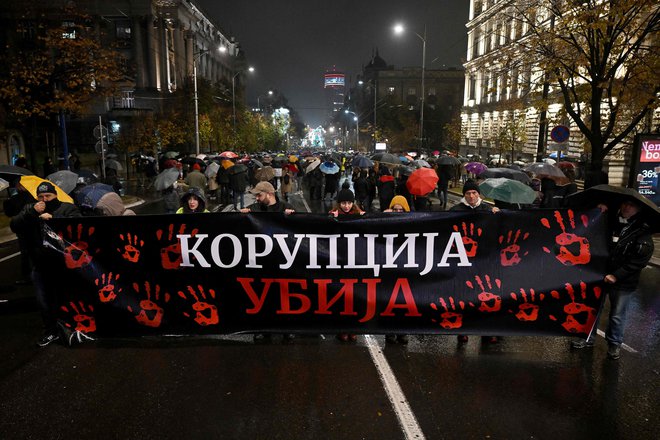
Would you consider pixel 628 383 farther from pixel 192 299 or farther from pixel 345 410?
pixel 192 299

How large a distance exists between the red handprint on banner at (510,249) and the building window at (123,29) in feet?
254

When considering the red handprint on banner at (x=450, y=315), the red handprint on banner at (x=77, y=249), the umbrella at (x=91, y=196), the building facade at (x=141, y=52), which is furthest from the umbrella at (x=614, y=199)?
the building facade at (x=141, y=52)

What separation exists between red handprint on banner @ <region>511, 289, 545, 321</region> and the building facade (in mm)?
33355

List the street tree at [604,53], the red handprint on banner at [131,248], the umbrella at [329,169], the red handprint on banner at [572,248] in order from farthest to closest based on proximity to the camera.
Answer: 1. the umbrella at [329,169]
2. the street tree at [604,53]
3. the red handprint on banner at [131,248]
4. the red handprint on banner at [572,248]

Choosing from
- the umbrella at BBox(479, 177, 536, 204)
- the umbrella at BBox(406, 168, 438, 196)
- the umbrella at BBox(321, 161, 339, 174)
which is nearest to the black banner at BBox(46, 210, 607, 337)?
the umbrella at BBox(479, 177, 536, 204)

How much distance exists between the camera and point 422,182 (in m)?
10.2

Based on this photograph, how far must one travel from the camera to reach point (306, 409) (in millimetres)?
4293

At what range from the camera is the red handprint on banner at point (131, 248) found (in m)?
5.31

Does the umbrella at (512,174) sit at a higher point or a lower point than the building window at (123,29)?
lower

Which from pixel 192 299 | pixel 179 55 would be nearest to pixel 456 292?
pixel 192 299

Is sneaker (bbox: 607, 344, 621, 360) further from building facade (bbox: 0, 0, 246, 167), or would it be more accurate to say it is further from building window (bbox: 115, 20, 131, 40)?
building window (bbox: 115, 20, 131, 40)

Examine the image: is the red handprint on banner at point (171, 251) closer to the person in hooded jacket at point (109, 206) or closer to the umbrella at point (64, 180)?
the person in hooded jacket at point (109, 206)

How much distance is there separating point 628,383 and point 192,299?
456 cm

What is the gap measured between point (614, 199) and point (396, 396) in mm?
3114
